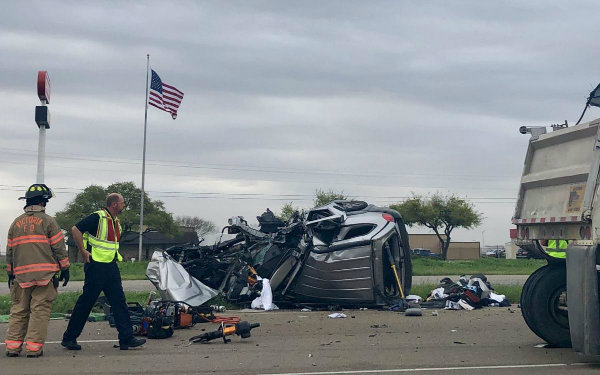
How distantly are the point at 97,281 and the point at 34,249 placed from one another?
80cm

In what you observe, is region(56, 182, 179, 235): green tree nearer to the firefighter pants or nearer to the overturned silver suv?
the overturned silver suv

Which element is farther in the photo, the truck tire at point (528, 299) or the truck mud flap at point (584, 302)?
the truck tire at point (528, 299)

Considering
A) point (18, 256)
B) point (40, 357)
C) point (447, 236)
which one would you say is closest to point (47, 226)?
point (18, 256)

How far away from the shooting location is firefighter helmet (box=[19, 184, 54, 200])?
825 centimetres

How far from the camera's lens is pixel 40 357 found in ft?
26.1

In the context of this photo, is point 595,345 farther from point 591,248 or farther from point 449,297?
point 449,297

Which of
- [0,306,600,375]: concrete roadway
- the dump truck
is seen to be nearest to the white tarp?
[0,306,600,375]: concrete roadway

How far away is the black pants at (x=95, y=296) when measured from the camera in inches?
332

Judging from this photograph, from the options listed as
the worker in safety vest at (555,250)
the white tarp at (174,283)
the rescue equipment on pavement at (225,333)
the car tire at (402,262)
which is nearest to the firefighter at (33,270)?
the rescue equipment on pavement at (225,333)

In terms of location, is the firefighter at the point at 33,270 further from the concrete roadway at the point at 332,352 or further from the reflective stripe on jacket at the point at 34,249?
the concrete roadway at the point at 332,352

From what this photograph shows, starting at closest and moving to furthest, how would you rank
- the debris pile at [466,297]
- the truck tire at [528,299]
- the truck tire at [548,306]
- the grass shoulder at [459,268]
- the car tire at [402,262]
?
the truck tire at [548,306] < the truck tire at [528,299] < the car tire at [402,262] < the debris pile at [466,297] < the grass shoulder at [459,268]

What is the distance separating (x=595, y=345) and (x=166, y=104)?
29876mm

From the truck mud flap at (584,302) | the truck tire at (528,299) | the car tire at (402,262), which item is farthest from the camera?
the car tire at (402,262)

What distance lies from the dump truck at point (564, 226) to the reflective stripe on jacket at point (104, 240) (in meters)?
4.73
